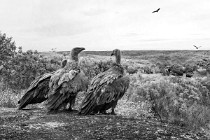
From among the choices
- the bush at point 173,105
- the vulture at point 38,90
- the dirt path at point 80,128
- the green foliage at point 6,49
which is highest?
the green foliage at point 6,49

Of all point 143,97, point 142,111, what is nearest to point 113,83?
point 142,111

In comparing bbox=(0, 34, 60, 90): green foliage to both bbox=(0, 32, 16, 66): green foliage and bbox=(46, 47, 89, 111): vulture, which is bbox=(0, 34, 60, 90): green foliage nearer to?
bbox=(0, 32, 16, 66): green foliage

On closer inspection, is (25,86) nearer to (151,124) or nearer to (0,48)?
(0,48)

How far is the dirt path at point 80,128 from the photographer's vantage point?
6719mm

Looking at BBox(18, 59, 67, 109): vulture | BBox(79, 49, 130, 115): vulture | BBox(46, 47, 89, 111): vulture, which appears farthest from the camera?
BBox(18, 59, 67, 109): vulture

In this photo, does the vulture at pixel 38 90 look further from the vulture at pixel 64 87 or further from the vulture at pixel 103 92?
the vulture at pixel 103 92

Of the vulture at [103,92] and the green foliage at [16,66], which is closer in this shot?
the vulture at [103,92]

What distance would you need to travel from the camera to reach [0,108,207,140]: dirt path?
672 centimetres

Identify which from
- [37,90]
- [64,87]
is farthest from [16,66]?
[64,87]

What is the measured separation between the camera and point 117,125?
771cm

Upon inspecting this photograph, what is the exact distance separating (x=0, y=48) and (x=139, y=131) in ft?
41.0

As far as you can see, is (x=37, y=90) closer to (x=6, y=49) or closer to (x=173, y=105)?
(x=173, y=105)

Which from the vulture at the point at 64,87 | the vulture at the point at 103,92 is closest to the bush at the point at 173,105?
the vulture at the point at 103,92

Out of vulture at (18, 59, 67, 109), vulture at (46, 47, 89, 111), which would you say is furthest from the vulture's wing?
vulture at (46, 47, 89, 111)
